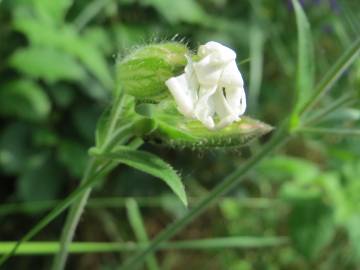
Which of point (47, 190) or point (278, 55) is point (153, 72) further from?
point (278, 55)

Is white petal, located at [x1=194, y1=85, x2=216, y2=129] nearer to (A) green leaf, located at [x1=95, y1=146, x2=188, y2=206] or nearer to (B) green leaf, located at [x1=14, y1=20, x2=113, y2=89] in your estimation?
(A) green leaf, located at [x1=95, y1=146, x2=188, y2=206]

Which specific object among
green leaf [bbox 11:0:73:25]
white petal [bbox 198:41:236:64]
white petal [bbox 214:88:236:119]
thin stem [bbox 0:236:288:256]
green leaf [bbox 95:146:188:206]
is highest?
green leaf [bbox 11:0:73:25]

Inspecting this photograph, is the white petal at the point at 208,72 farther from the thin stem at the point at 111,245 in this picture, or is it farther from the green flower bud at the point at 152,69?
the thin stem at the point at 111,245

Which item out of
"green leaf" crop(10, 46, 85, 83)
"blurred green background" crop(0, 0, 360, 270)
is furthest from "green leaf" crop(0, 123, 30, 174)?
"green leaf" crop(10, 46, 85, 83)

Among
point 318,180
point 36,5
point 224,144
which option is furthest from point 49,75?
point 224,144

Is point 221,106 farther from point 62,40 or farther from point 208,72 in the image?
point 62,40
